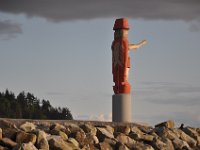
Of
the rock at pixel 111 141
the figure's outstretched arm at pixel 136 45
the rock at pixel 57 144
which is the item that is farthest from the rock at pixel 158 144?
the figure's outstretched arm at pixel 136 45

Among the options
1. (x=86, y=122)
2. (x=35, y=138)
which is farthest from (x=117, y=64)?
(x=35, y=138)

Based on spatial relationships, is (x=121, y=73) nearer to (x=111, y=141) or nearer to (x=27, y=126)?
(x=111, y=141)

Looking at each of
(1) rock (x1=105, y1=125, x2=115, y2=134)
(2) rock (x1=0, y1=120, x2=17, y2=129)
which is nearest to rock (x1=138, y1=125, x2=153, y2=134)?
(1) rock (x1=105, y1=125, x2=115, y2=134)

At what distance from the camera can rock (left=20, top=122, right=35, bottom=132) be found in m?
15.5

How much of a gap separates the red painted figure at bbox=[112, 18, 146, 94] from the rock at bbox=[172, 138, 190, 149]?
6770 millimetres

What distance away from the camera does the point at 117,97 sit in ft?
85.5

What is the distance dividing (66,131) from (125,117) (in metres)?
9.98

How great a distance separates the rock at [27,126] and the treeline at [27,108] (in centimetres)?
2366

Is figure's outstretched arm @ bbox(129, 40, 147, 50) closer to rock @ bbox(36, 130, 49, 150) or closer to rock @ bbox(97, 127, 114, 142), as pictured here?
rock @ bbox(97, 127, 114, 142)

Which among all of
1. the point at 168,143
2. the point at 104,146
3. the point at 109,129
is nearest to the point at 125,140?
the point at 109,129

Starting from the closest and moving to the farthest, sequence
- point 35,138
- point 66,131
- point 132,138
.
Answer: point 35,138 < point 66,131 < point 132,138

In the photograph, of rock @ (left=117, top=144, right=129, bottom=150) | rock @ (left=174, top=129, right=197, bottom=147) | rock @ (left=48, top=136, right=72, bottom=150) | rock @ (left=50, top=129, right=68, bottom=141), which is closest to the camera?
rock @ (left=48, top=136, right=72, bottom=150)

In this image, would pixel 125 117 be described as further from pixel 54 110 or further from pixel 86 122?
pixel 54 110

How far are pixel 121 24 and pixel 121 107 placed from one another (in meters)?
3.52
